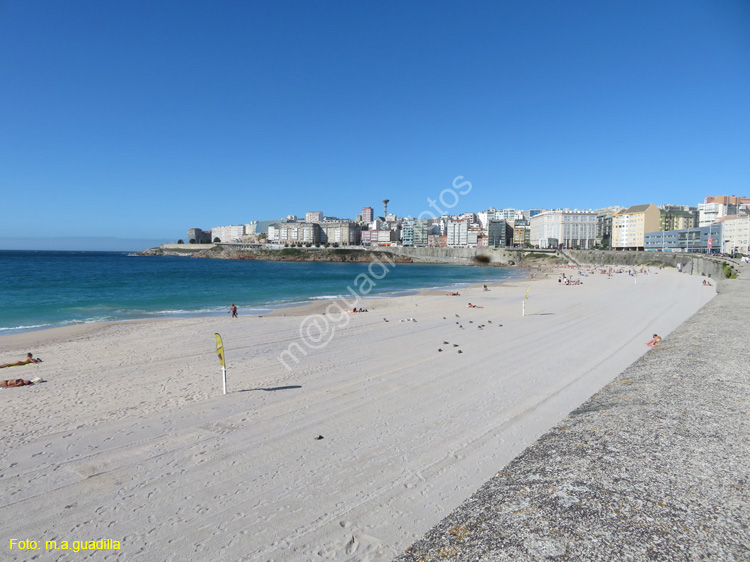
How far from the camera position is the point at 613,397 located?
6.29 metres

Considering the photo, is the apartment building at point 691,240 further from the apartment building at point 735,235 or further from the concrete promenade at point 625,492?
the concrete promenade at point 625,492

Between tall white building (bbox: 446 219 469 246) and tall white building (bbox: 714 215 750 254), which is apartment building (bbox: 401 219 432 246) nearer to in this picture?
tall white building (bbox: 446 219 469 246)

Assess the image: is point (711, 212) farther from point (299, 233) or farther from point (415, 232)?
point (299, 233)

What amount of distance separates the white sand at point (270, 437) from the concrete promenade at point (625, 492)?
4.06ft

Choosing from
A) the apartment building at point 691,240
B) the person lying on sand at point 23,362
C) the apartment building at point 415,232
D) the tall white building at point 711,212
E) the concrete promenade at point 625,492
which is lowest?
the person lying on sand at point 23,362


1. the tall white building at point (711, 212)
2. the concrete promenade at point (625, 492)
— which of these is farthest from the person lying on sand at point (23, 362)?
the tall white building at point (711, 212)

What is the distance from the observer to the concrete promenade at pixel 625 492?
2762mm

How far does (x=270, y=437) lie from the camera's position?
21.6 ft

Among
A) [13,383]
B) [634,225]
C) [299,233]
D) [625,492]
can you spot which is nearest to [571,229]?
[634,225]

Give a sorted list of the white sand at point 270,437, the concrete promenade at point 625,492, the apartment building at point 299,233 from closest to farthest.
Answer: the concrete promenade at point 625,492, the white sand at point 270,437, the apartment building at point 299,233

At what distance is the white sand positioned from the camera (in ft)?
14.5

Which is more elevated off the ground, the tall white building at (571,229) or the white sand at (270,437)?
the tall white building at (571,229)

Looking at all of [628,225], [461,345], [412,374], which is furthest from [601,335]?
[628,225]

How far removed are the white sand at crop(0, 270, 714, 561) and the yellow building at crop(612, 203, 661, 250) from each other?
383 ft
